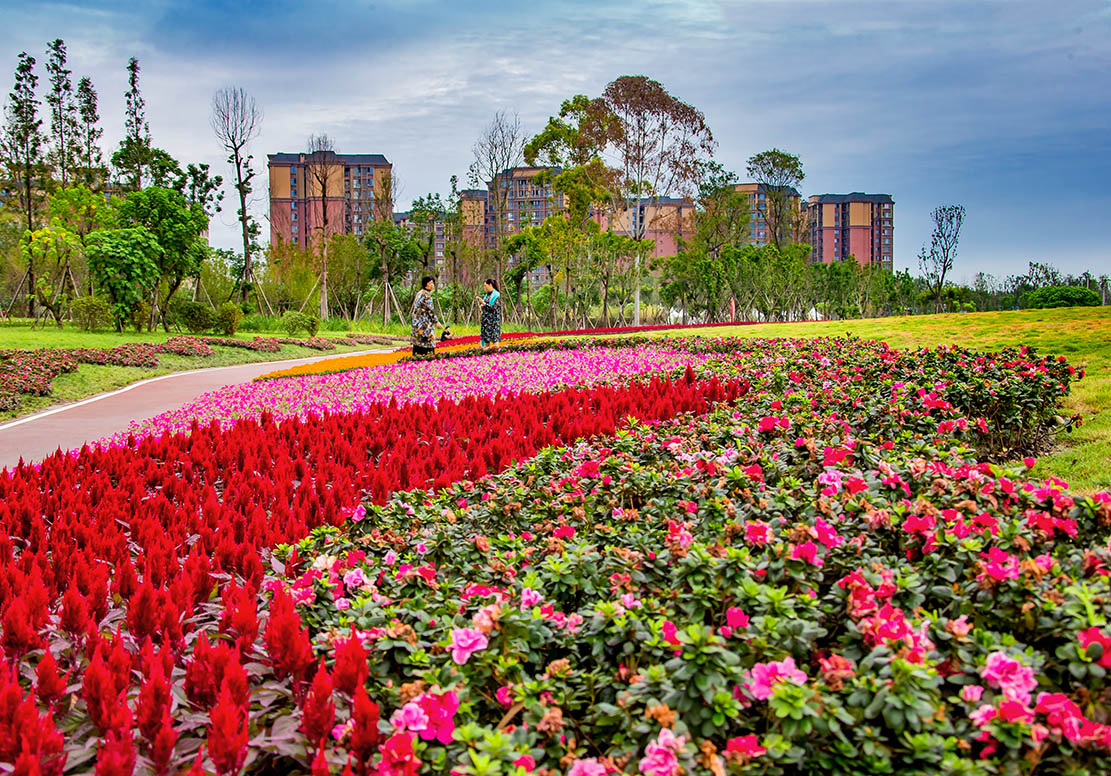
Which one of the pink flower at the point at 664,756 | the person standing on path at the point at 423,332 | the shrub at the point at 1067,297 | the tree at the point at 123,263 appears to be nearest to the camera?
the pink flower at the point at 664,756

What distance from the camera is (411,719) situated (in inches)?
61.2

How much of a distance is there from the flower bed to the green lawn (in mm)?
3297

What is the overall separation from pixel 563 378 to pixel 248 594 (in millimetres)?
6093

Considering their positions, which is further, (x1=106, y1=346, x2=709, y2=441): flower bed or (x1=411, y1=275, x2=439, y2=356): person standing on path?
(x1=411, y1=275, x2=439, y2=356): person standing on path

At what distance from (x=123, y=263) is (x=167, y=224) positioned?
97.2 inches

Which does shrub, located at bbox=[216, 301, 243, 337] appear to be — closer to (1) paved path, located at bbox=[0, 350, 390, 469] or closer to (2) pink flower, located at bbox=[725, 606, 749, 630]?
(1) paved path, located at bbox=[0, 350, 390, 469]

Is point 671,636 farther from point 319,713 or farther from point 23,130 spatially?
point 23,130

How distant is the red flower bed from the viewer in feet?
5.50

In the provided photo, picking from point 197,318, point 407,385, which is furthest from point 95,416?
point 197,318

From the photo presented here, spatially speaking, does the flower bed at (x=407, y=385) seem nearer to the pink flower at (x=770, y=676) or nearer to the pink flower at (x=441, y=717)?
the pink flower at (x=441, y=717)

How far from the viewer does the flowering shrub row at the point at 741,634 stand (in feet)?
4.86

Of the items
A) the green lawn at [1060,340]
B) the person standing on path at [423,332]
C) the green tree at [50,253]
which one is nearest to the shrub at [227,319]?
the green tree at [50,253]

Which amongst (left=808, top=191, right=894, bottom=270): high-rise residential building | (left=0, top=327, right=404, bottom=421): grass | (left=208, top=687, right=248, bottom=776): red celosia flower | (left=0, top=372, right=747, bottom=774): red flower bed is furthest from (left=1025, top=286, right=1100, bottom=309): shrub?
(left=808, top=191, right=894, bottom=270): high-rise residential building

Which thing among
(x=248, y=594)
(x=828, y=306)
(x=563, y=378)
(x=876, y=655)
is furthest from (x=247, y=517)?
(x=828, y=306)
